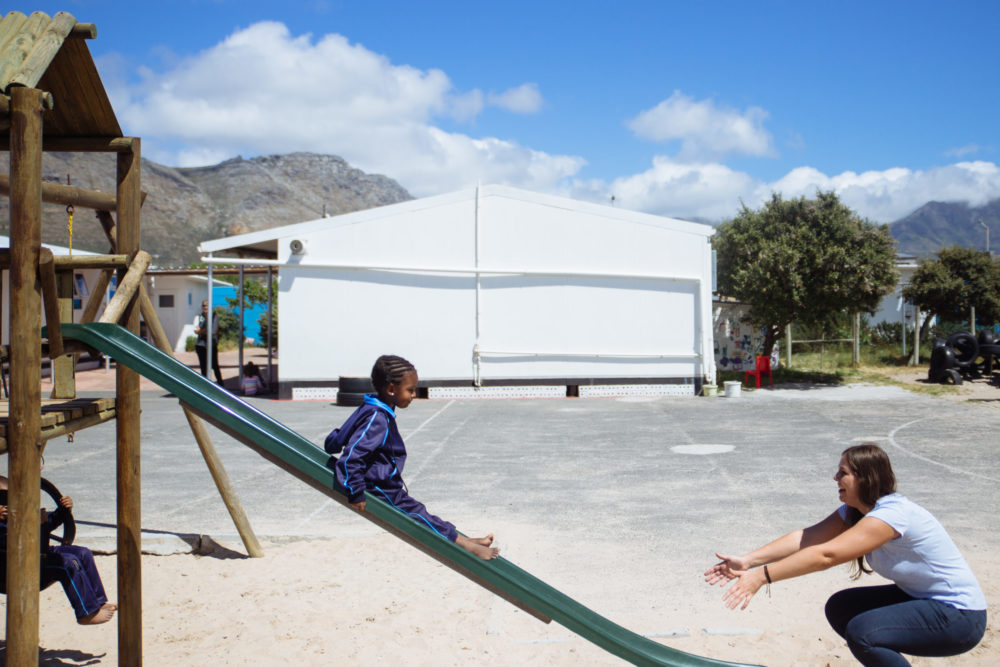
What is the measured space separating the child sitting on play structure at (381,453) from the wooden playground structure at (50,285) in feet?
4.19

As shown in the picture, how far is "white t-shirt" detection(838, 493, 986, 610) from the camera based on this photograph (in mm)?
3285

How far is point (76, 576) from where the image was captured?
4.30 m

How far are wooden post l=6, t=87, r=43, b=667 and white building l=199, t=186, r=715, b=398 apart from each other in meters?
14.4

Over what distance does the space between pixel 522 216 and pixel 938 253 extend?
1542 centimetres

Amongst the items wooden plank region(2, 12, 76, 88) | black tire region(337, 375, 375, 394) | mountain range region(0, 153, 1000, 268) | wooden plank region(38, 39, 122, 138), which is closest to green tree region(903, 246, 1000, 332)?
black tire region(337, 375, 375, 394)

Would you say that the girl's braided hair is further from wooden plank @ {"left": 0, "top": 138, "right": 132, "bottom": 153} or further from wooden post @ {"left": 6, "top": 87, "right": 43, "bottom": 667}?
wooden plank @ {"left": 0, "top": 138, "right": 132, "bottom": 153}

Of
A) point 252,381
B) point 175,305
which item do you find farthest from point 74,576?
point 175,305

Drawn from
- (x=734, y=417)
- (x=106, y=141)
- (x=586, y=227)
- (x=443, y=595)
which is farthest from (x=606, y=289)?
(x=106, y=141)

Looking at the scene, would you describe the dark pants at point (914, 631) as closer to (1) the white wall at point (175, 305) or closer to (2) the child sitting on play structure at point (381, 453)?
(2) the child sitting on play structure at point (381, 453)

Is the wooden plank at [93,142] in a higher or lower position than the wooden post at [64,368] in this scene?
higher

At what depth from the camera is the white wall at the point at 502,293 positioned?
18047 millimetres

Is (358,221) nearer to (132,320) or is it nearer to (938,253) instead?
(132,320)

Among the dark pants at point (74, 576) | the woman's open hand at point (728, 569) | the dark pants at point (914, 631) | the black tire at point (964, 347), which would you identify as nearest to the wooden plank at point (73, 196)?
the dark pants at point (74, 576)

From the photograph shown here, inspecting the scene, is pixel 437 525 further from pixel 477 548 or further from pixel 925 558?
pixel 925 558
